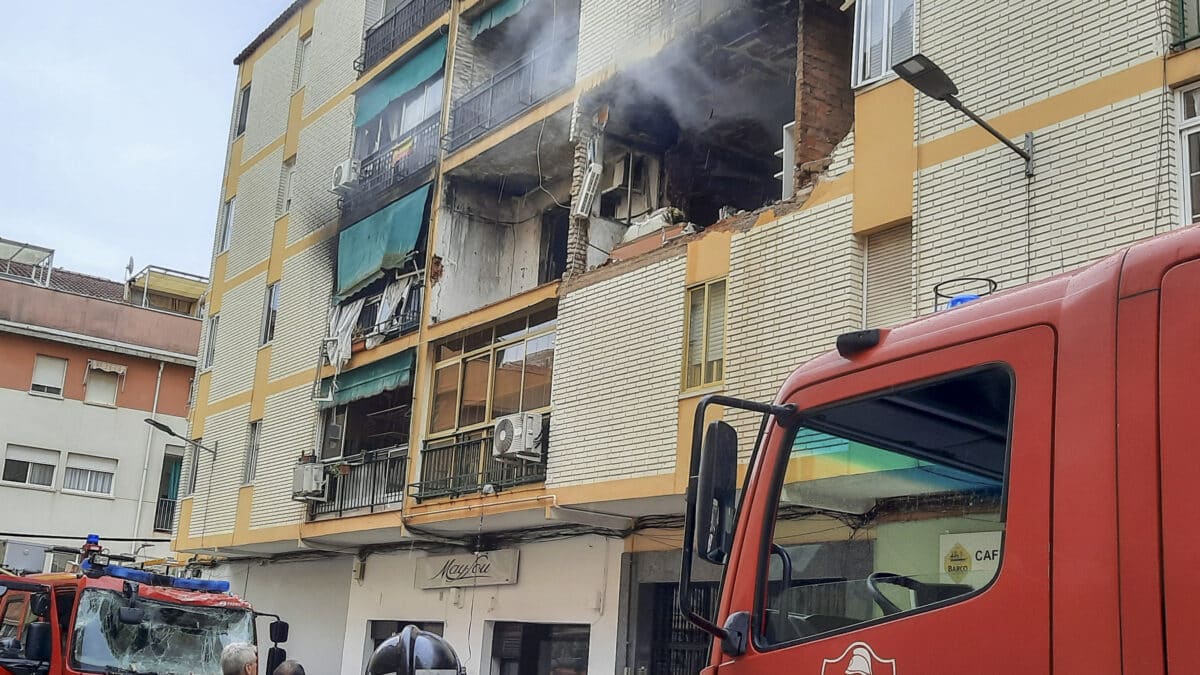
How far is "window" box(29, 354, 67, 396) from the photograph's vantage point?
32.9 meters

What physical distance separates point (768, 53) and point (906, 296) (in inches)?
175

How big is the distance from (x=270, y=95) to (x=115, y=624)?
630 inches

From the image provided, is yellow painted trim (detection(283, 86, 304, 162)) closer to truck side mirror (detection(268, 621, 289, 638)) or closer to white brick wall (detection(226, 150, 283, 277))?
white brick wall (detection(226, 150, 283, 277))

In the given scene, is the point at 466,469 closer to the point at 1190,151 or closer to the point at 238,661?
the point at 238,661

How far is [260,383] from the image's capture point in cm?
2177

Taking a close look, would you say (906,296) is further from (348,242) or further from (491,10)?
(348,242)

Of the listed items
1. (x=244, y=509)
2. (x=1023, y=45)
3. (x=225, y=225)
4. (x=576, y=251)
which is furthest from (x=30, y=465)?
(x=1023, y=45)

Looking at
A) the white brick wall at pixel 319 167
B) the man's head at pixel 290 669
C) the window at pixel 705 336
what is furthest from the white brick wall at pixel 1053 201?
the white brick wall at pixel 319 167

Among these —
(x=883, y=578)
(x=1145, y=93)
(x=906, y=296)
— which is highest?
(x=1145, y=93)

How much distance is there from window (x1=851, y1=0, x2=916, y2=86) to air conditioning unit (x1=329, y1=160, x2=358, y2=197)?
1108 cm

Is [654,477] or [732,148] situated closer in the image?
[654,477]

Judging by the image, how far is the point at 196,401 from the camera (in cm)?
2483

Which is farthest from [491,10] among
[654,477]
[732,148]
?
[654,477]

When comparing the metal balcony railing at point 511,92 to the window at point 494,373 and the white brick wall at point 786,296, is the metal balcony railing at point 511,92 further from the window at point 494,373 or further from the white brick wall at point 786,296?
the white brick wall at point 786,296
